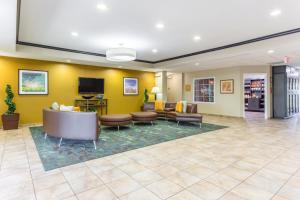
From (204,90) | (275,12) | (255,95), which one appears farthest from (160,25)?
(255,95)

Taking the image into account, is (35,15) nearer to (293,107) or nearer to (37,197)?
(37,197)

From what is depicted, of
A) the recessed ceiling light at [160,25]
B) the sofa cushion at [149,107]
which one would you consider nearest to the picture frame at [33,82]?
the sofa cushion at [149,107]

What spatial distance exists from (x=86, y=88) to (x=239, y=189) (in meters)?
7.09

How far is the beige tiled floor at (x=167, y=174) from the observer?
7.02 ft

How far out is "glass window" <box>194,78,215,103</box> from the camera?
9.75 meters

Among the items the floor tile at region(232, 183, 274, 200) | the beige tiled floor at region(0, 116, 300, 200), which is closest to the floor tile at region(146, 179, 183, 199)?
the beige tiled floor at region(0, 116, 300, 200)

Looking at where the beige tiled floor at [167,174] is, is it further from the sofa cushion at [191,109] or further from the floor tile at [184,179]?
the sofa cushion at [191,109]

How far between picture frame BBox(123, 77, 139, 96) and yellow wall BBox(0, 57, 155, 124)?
6.8 inches

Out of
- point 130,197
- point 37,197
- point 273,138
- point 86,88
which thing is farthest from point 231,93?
point 37,197

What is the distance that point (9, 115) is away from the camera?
5770 millimetres

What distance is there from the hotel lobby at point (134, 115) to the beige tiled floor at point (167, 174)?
18 millimetres

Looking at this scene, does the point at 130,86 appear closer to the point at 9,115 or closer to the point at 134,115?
the point at 134,115

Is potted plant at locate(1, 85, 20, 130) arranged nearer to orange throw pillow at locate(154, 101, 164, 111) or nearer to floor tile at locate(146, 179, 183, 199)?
orange throw pillow at locate(154, 101, 164, 111)

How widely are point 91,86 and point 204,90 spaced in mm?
6148
